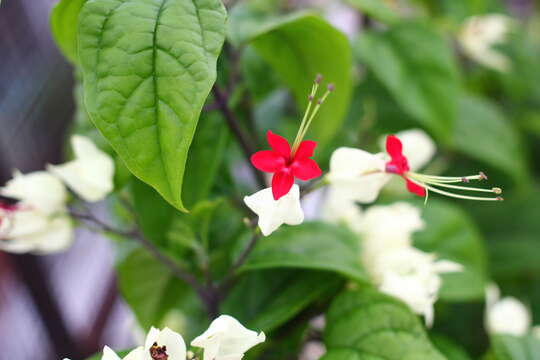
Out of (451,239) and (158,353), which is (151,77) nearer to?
(158,353)

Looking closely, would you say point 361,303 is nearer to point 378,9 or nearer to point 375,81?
point 378,9

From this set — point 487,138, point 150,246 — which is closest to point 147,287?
point 150,246

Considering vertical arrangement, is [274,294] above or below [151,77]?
below

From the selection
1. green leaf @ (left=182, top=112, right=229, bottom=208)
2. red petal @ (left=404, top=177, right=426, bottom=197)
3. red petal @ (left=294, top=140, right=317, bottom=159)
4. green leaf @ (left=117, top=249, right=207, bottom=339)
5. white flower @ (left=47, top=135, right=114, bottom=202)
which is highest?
red petal @ (left=294, top=140, right=317, bottom=159)

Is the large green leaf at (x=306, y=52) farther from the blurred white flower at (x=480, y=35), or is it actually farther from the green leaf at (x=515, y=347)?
the blurred white flower at (x=480, y=35)

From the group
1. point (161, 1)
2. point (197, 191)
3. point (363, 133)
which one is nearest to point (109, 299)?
point (363, 133)

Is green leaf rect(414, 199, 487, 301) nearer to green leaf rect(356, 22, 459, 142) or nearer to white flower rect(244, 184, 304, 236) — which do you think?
green leaf rect(356, 22, 459, 142)

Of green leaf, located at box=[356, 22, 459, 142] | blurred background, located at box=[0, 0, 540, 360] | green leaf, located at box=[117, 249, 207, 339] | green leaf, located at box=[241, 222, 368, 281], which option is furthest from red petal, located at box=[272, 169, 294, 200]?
blurred background, located at box=[0, 0, 540, 360]
